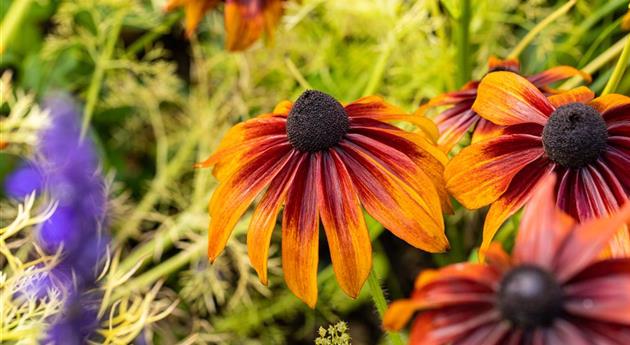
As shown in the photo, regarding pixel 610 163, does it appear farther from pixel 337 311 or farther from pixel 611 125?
pixel 337 311

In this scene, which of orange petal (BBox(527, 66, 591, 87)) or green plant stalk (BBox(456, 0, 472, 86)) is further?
green plant stalk (BBox(456, 0, 472, 86))

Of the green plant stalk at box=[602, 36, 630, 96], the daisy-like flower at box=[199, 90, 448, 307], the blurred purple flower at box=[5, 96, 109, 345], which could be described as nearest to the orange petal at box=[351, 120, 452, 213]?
the daisy-like flower at box=[199, 90, 448, 307]

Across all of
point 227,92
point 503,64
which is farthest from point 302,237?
point 227,92

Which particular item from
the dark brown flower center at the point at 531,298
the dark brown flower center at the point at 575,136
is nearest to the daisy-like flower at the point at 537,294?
the dark brown flower center at the point at 531,298

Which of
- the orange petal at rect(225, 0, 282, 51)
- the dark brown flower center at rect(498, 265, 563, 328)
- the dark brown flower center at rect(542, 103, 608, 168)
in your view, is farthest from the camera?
the orange petal at rect(225, 0, 282, 51)

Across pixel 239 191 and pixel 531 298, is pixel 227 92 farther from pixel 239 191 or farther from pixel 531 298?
pixel 531 298

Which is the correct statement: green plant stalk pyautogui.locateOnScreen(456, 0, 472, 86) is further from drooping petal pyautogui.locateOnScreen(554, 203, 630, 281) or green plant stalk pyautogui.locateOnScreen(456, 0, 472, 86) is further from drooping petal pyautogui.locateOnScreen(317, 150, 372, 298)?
drooping petal pyautogui.locateOnScreen(554, 203, 630, 281)
